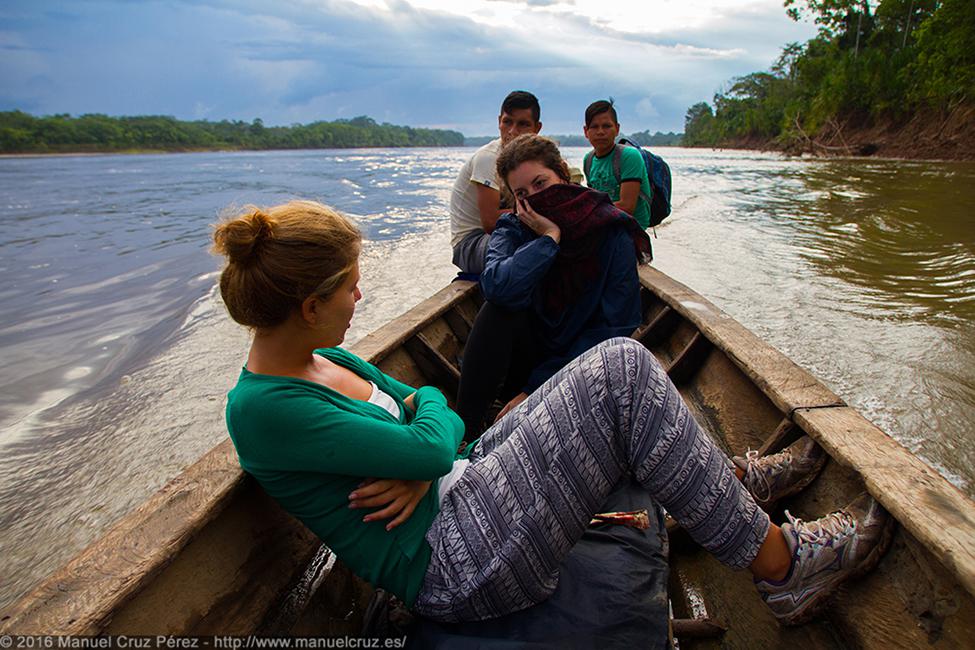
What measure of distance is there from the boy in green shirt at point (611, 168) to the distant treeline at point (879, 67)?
2493 cm

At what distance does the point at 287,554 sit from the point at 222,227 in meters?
0.92

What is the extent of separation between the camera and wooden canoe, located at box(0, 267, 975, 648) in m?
1.06

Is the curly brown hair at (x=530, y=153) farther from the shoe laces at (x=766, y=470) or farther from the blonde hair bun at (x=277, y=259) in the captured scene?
the shoe laces at (x=766, y=470)

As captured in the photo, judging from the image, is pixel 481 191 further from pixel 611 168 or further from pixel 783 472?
pixel 783 472

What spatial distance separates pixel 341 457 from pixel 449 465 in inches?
10.2

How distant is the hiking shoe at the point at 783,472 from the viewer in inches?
66.7

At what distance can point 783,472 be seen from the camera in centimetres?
171

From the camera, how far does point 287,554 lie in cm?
150

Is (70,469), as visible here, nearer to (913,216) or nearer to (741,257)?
(741,257)

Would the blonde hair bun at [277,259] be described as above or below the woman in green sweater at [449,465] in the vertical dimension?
above

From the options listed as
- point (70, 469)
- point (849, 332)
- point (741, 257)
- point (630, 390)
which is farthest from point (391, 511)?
point (741, 257)

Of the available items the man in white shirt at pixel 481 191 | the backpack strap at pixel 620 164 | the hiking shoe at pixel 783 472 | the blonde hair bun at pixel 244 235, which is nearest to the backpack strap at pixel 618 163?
the backpack strap at pixel 620 164

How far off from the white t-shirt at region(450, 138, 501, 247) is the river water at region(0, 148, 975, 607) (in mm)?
2168

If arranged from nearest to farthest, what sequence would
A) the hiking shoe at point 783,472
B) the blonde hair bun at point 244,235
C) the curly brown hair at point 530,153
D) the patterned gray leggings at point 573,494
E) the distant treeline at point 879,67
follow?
1. the blonde hair bun at point 244,235
2. the patterned gray leggings at point 573,494
3. the hiking shoe at point 783,472
4. the curly brown hair at point 530,153
5. the distant treeline at point 879,67
